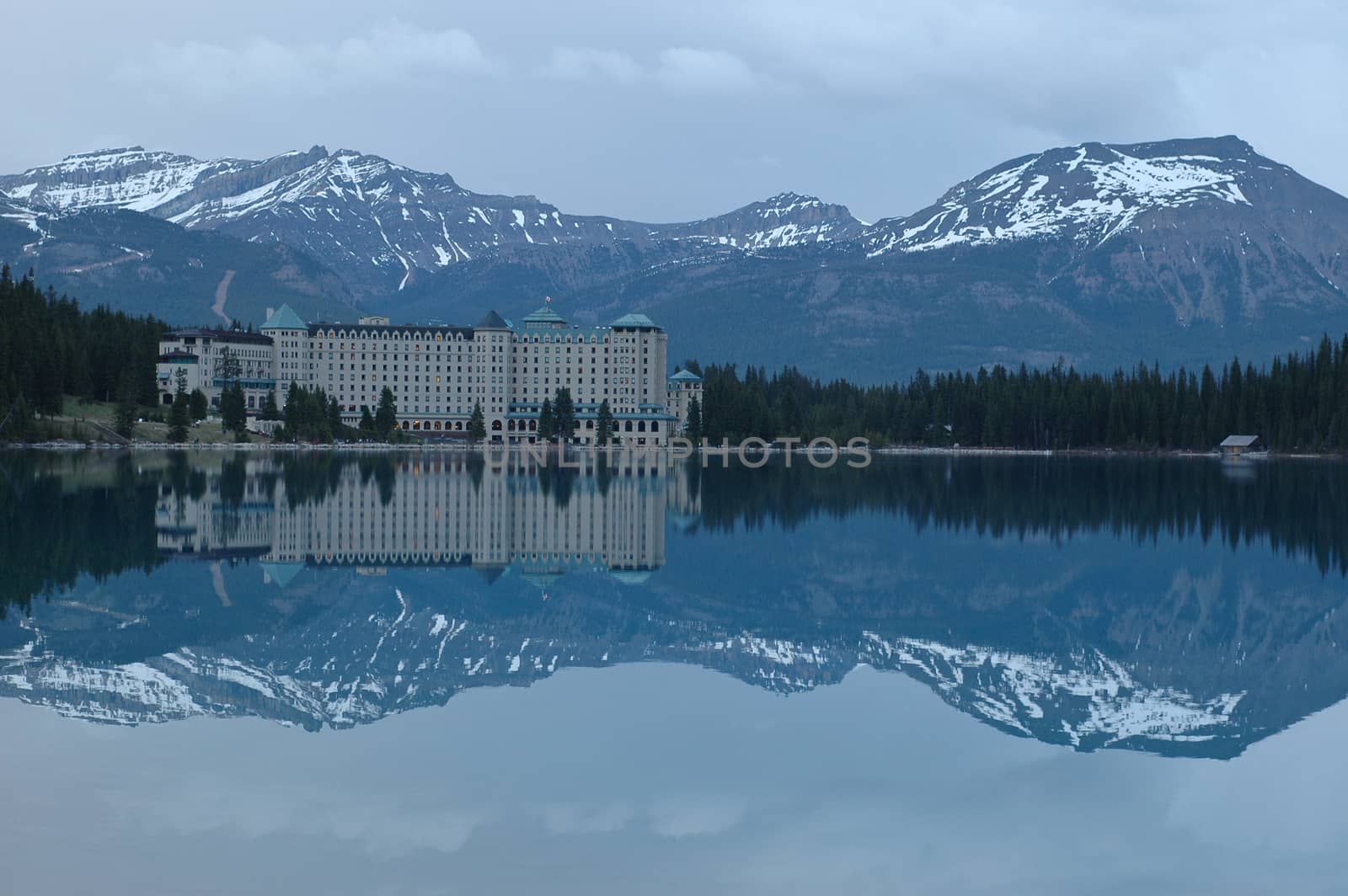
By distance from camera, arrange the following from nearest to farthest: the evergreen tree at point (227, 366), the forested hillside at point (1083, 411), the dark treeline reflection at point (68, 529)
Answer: the dark treeline reflection at point (68, 529) → the forested hillside at point (1083, 411) → the evergreen tree at point (227, 366)

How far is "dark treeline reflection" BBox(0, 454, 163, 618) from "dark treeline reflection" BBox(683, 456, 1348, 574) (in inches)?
783

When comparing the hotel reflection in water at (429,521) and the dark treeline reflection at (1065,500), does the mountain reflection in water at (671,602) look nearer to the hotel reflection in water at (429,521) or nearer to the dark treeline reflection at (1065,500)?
the hotel reflection in water at (429,521)

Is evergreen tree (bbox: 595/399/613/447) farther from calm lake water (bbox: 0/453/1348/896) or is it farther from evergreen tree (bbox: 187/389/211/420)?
calm lake water (bbox: 0/453/1348/896)

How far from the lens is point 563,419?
17575 cm

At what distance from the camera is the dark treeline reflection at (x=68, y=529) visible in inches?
1283

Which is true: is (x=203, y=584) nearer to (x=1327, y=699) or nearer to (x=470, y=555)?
(x=470, y=555)

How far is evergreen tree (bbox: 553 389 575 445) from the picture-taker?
577 feet

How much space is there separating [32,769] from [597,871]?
6886 millimetres

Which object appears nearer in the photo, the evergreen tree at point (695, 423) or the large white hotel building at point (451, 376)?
→ the evergreen tree at point (695, 423)

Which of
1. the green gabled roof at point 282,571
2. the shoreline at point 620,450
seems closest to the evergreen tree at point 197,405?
the shoreline at point 620,450

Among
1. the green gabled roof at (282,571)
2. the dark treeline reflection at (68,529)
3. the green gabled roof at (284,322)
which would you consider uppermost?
the green gabled roof at (284,322)

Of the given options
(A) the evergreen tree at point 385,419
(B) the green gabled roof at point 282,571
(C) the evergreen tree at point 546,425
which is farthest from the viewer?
(C) the evergreen tree at point 546,425

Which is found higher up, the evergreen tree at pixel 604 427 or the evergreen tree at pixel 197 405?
the evergreen tree at pixel 197 405

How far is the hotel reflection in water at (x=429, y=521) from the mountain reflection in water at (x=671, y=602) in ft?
0.87
